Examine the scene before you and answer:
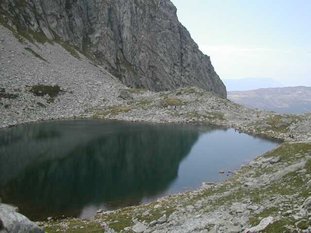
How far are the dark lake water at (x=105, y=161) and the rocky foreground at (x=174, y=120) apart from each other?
510 centimetres

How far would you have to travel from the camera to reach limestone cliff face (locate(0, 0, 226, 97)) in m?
141

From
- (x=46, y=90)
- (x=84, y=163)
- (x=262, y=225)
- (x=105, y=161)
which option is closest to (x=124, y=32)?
(x=46, y=90)

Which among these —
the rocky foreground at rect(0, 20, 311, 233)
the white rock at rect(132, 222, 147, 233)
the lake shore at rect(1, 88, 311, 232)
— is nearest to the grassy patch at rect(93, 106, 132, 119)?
the rocky foreground at rect(0, 20, 311, 233)

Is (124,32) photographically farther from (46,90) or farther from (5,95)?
(5,95)

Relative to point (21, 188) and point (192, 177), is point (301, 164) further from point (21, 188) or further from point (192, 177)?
point (21, 188)

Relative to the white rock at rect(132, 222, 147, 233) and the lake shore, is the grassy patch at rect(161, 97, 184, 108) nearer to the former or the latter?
the lake shore

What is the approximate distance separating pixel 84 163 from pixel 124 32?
379 ft

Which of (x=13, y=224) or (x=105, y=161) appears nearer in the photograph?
(x=13, y=224)

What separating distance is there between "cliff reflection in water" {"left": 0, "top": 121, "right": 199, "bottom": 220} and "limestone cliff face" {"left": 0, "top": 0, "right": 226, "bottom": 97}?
211 feet

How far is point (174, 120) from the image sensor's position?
99.4 m

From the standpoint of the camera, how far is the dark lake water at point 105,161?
4325cm

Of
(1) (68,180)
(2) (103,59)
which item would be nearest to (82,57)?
(2) (103,59)

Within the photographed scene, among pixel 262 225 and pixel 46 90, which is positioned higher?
pixel 46 90

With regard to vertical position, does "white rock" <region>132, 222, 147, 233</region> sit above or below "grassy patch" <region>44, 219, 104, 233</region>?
above
